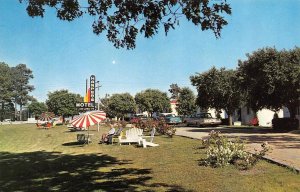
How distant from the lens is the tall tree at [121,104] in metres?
105

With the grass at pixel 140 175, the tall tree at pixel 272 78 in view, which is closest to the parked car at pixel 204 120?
the tall tree at pixel 272 78

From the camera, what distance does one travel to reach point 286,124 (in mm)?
30969

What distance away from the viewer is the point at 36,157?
16.9 metres

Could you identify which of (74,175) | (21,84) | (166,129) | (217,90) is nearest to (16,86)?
(21,84)

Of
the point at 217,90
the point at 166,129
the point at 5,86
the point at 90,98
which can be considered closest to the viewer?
the point at 166,129

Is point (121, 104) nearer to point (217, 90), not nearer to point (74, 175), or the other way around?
point (217, 90)

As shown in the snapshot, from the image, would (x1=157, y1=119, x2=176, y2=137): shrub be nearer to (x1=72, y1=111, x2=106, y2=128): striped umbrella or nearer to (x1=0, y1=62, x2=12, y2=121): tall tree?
(x1=72, y1=111, x2=106, y2=128): striped umbrella

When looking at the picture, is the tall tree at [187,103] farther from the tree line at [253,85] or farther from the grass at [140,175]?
the grass at [140,175]

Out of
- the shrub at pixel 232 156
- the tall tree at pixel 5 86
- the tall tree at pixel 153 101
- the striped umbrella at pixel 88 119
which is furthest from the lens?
the tall tree at pixel 5 86

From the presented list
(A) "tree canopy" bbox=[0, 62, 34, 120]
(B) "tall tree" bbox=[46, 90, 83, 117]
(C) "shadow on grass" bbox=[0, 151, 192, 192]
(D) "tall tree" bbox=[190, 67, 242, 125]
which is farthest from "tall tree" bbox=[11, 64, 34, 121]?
(C) "shadow on grass" bbox=[0, 151, 192, 192]

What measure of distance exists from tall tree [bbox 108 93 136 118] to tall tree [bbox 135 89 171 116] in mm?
2529

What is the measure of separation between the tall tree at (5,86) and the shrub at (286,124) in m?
107

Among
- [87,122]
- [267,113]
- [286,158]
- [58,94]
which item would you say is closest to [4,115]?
[58,94]

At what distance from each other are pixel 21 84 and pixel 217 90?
113247 mm
